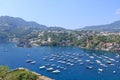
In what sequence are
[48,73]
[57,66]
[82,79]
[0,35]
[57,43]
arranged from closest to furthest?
[82,79] → [48,73] → [57,66] → [57,43] → [0,35]

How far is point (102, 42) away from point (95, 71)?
62817 mm

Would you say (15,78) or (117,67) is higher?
(15,78)

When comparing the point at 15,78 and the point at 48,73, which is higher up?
the point at 15,78

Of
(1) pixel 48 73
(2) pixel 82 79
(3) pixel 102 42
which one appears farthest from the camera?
(3) pixel 102 42

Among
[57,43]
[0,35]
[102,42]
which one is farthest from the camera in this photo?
[0,35]

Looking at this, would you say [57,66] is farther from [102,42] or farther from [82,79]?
[102,42]

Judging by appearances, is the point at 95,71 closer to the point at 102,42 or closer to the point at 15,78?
the point at 15,78

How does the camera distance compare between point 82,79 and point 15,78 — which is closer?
point 15,78

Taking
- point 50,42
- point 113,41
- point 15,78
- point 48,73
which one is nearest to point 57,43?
point 50,42

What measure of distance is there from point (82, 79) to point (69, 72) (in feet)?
23.4

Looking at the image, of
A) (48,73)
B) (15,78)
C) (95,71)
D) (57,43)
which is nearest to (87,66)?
(95,71)

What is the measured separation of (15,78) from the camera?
3875cm

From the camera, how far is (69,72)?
63.8 meters

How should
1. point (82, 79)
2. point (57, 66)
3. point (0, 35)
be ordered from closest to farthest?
point (82, 79)
point (57, 66)
point (0, 35)
